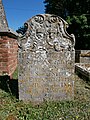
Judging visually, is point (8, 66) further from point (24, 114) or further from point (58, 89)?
point (24, 114)

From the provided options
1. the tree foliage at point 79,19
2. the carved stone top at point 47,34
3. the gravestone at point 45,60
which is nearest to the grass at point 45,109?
the gravestone at point 45,60

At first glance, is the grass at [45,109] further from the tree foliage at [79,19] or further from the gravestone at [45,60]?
the tree foliage at [79,19]

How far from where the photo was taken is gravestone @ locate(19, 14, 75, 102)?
5.10m

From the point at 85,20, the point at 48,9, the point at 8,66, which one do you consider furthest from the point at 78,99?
the point at 48,9

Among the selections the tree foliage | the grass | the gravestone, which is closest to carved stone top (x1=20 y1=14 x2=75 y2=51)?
the gravestone

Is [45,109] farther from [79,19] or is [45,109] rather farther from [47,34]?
[79,19]

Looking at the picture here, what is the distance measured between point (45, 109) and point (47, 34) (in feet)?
5.90

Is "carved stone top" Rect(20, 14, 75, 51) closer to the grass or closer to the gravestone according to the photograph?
the gravestone

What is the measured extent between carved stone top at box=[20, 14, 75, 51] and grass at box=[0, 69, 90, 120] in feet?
4.39

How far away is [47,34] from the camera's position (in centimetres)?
512

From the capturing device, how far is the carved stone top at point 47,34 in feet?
16.7

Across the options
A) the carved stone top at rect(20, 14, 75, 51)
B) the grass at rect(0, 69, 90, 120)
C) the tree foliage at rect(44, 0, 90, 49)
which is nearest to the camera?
the grass at rect(0, 69, 90, 120)

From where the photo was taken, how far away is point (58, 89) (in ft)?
17.1

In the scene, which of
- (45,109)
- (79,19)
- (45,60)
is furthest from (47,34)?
(79,19)
